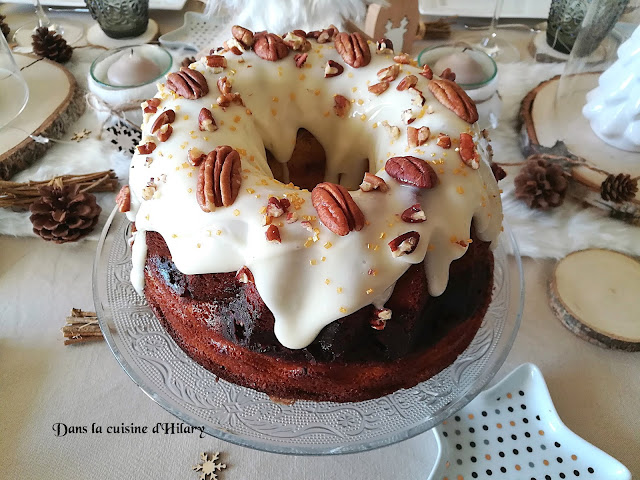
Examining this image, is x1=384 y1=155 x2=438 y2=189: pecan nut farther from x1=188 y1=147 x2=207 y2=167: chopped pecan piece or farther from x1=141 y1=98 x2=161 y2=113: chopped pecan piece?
x1=141 y1=98 x2=161 y2=113: chopped pecan piece

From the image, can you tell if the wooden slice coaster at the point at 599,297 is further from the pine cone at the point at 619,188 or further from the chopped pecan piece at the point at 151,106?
the chopped pecan piece at the point at 151,106

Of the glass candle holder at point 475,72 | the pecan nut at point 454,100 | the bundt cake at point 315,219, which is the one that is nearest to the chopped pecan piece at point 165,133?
the bundt cake at point 315,219

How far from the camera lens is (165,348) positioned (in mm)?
1153

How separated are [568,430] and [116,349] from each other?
0.95m

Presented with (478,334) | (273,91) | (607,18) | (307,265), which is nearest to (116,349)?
(307,265)

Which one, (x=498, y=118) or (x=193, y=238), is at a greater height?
(x=193, y=238)

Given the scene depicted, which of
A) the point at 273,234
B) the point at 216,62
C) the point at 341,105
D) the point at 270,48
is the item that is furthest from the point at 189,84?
the point at 273,234

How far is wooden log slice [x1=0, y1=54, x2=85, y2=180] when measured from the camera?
1644 mm

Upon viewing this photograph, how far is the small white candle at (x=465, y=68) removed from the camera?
1.66m

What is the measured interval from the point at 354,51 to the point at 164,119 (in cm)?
43

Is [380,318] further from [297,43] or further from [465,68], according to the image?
[465,68]

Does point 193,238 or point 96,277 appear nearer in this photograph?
point 193,238

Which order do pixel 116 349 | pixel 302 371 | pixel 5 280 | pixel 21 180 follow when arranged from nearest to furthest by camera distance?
1. pixel 302 371
2. pixel 116 349
3. pixel 5 280
4. pixel 21 180

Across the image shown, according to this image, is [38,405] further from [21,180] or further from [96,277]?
[21,180]
